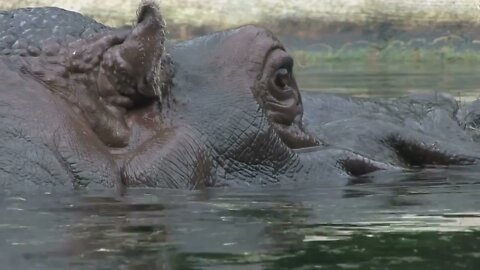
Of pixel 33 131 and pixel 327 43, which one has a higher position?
pixel 33 131

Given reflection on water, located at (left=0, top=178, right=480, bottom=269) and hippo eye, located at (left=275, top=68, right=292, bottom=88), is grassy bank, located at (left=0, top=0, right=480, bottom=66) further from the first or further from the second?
reflection on water, located at (left=0, top=178, right=480, bottom=269)

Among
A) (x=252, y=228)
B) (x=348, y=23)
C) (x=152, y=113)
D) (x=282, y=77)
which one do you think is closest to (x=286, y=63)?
(x=282, y=77)

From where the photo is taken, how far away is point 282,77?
5.33m

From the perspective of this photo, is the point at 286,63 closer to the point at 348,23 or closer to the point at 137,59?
the point at 137,59

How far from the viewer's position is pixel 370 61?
24.9 meters

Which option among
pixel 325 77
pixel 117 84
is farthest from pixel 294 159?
pixel 325 77

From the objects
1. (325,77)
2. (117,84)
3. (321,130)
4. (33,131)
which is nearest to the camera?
(33,131)

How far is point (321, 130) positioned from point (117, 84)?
119cm

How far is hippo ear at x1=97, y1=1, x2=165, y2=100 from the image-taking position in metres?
4.77

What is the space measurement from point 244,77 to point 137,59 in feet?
1.71

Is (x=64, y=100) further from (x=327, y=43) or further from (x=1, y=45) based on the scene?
(x=327, y=43)

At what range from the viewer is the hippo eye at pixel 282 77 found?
17.4ft

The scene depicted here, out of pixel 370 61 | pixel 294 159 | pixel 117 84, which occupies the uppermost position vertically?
pixel 117 84

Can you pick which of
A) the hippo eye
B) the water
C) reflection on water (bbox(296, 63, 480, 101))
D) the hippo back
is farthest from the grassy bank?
the water
